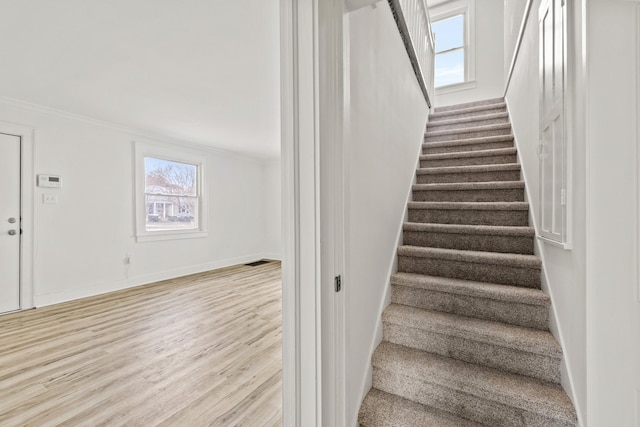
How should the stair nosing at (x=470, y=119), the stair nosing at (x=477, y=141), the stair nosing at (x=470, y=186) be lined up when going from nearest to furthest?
the stair nosing at (x=470, y=186) < the stair nosing at (x=477, y=141) < the stair nosing at (x=470, y=119)

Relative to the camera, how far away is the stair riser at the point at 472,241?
75.7 inches

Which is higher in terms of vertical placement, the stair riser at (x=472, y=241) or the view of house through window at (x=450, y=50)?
the view of house through window at (x=450, y=50)

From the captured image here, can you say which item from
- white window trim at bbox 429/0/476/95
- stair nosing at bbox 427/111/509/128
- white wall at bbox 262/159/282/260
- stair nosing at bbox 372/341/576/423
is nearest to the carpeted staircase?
stair nosing at bbox 372/341/576/423

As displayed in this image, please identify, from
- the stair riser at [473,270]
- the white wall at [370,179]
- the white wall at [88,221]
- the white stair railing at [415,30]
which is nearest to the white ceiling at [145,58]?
the white wall at [88,221]

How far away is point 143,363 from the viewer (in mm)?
2074

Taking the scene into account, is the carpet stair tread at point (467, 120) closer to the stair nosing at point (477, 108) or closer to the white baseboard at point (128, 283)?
the stair nosing at point (477, 108)

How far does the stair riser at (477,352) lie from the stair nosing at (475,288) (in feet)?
0.92

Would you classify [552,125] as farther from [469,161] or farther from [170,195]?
[170,195]

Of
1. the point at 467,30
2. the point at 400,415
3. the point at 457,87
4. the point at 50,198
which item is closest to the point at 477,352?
the point at 400,415

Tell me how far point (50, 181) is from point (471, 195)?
4634 millimetres

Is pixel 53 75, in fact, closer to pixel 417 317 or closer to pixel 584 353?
pixel 417 317

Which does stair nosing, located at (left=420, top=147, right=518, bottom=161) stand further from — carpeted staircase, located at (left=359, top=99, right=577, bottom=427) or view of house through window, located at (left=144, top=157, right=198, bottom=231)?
view of house through window, located at (left=144, top=157, right=198, bottom=231)

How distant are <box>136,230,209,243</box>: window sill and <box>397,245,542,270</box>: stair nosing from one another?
12.9 ft

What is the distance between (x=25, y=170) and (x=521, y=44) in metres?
5.26
